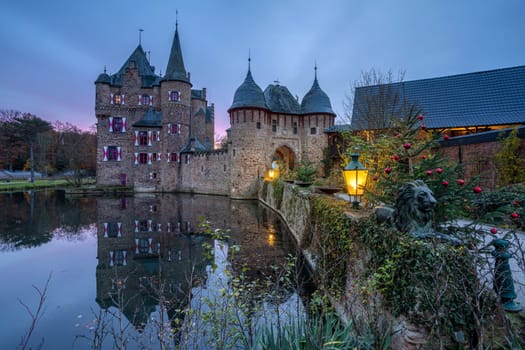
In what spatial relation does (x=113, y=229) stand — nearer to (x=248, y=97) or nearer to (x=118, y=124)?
(x=248, y=97)

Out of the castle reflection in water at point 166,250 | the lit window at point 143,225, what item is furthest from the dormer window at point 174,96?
the lit window at point 143,225

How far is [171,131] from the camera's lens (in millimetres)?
25094

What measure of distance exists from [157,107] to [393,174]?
27.4 metres

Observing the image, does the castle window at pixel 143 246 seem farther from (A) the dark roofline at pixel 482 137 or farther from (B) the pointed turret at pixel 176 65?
(B) the pointed turret at pixel 176 65

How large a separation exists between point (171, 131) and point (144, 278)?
2081 centimetres

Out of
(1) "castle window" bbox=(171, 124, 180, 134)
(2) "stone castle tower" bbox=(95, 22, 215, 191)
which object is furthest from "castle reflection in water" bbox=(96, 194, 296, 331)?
(1) "castle window" bbox=(171, 124, 180, 134)

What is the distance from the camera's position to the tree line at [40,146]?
37812mm

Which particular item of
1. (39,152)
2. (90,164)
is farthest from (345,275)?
(39,152)

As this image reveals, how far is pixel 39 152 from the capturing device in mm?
39250

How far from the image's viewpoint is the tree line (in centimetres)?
3781

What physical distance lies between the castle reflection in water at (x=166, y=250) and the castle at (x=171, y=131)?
26.4 feet

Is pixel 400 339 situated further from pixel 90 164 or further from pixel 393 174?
pixel 90 164

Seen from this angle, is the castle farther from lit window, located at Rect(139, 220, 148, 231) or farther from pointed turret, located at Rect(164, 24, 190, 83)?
lit window, located at Rect(139, 220, 148, 231)

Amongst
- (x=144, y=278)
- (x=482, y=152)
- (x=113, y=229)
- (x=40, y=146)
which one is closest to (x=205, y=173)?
(x=113, y=229)
